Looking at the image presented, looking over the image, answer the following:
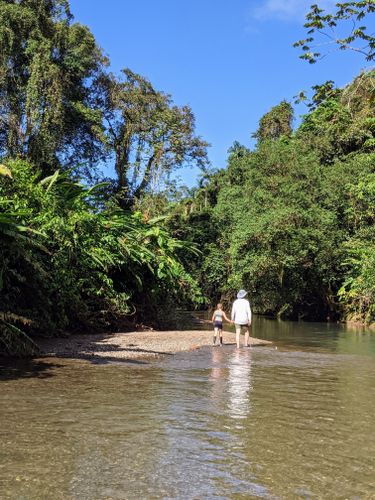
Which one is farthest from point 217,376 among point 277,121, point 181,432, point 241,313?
point 277,121

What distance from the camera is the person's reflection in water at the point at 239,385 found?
7.17m

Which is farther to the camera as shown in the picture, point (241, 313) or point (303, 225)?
point (303, 225)

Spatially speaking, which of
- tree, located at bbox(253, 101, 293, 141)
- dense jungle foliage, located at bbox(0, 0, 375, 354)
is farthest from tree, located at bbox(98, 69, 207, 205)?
tree, located at bbox(253, 101, 293, 141)

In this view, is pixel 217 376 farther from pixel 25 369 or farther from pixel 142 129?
pixel 142 129

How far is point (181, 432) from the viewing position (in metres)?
5.97

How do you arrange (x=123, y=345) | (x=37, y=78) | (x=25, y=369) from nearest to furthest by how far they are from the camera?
(x=25, y=369), (x=123, y=345), (x=37, y=78)

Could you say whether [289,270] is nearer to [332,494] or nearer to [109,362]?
[109,362]

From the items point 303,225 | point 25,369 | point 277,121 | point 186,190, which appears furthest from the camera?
point 277,121

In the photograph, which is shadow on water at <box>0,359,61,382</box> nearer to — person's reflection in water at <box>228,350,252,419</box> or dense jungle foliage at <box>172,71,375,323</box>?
person's reflection in water at <box>228,350,252,419</box>

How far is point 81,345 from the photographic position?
12.9 m

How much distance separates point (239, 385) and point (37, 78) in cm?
2496

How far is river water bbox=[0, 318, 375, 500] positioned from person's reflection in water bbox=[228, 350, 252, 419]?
0.07 feet

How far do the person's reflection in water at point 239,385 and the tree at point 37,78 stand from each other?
2016cm

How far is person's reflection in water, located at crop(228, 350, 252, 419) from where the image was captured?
23.5 feet
